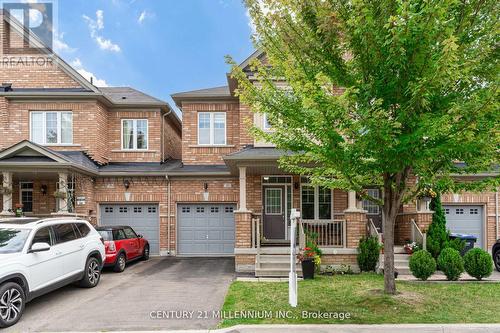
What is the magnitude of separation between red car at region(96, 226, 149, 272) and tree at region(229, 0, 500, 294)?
657 cm

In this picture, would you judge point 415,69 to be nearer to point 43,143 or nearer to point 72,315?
point 72,315

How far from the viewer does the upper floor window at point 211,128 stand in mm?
15312

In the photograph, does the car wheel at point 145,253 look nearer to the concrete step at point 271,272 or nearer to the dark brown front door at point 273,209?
the dark brown front door at point 273,209

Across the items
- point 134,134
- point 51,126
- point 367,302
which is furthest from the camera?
point 134,134

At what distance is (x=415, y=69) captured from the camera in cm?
593

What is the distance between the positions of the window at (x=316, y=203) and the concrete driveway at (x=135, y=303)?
4014 millimetres

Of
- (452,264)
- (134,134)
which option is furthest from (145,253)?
(452,264)

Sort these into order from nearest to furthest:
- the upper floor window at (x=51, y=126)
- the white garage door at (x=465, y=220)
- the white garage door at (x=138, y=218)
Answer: the white garage door at (x=465, y=220)
the upper floor window at (x=51, y=126)
the white garage door at (x=138, y=218)

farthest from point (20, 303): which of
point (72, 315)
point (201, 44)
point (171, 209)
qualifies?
point (201, 44)

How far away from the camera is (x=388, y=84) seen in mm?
6277

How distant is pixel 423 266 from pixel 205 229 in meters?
8.56

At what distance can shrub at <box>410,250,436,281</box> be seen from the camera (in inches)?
352

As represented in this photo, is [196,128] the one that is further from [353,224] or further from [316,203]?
[353,224]

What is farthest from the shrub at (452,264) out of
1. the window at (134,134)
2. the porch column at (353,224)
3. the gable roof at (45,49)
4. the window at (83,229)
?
the gable roof at (45,49)
